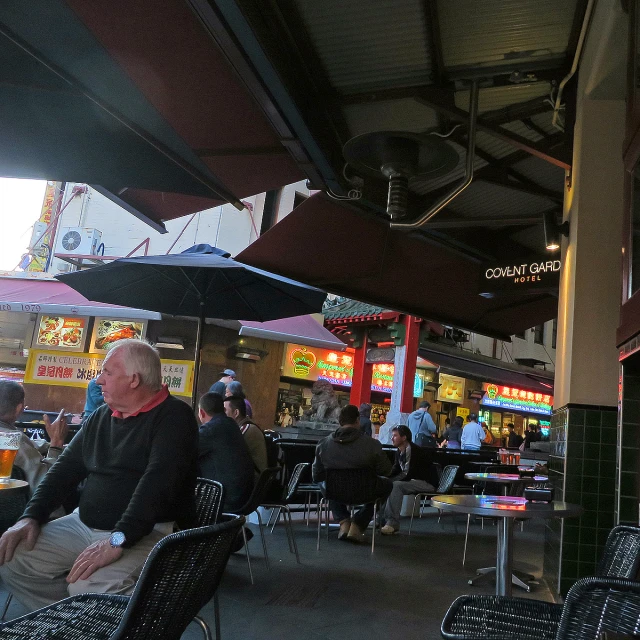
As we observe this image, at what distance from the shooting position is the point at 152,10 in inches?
145

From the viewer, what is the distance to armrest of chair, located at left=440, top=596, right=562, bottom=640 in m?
2.27

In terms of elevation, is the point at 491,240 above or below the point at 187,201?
above

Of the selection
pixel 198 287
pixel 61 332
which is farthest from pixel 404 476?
pixel 61 332

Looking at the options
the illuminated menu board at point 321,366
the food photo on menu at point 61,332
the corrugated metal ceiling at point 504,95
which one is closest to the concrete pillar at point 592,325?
the corrugated metal ceiling at point 504,95

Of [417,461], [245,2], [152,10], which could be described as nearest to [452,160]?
[245,2]

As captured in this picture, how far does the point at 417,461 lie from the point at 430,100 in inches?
199

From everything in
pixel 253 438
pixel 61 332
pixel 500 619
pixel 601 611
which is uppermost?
pixel 61 332

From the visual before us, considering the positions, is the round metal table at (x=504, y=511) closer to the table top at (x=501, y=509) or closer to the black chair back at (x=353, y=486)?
the table top at (x=501, y=509)

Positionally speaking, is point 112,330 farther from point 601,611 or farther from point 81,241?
point 601,611

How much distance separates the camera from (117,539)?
230 cm

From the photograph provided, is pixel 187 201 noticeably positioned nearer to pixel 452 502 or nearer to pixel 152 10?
pixel 152 10

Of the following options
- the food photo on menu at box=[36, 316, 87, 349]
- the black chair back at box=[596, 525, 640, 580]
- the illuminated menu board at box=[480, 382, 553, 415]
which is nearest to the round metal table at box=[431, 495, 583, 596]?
the black chair back at box=[596, 525, 640, 580]

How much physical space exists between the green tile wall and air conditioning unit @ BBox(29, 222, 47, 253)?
46.1 ft

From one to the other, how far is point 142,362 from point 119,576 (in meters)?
0.86
